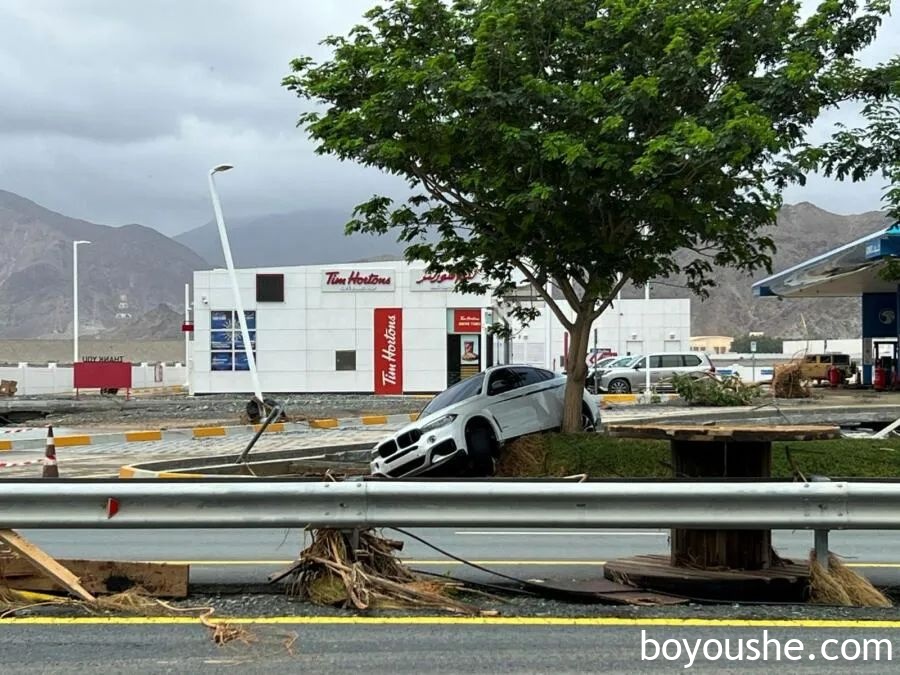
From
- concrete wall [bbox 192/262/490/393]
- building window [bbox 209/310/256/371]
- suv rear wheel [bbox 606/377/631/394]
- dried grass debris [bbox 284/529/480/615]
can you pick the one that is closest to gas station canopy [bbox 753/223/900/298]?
suv rear wheel [bbox 606/377/631/394]

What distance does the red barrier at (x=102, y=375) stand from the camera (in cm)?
4022

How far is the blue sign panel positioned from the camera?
4012 centimetres

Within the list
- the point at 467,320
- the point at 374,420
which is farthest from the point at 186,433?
the point at 467,320

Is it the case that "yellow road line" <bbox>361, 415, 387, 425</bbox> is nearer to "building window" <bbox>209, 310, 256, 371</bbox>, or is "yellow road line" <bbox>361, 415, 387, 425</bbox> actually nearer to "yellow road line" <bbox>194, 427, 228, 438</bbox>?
"yellow road line" <bbox>194, 427, 228, 438</bbox>

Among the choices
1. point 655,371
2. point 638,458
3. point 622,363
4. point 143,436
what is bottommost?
point 143,436

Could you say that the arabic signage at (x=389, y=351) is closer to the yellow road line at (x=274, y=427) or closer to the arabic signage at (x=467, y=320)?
the arabic signage at (x=467, y=320)

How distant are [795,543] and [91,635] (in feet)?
21.8

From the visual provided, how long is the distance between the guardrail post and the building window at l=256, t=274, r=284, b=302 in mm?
35508

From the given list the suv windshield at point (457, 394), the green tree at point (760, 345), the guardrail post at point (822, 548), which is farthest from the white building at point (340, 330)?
the green tree at point (760, 345)

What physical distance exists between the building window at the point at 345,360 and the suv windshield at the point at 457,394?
26.1m

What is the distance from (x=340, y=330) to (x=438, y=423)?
1073 inches

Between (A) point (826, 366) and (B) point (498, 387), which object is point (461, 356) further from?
(B) point (498, 387)

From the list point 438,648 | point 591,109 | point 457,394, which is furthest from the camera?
point 457,394

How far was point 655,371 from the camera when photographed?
121 feet
